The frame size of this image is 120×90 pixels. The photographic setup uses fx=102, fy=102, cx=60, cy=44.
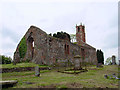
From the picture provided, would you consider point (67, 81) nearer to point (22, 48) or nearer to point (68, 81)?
point (68, 81)

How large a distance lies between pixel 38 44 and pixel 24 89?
13.5 meters

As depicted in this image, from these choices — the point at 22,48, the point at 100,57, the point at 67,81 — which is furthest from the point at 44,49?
the point at 100,57

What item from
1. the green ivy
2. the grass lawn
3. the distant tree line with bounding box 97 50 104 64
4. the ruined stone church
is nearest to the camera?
the grass lawn

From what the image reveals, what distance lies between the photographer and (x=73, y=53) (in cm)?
2020

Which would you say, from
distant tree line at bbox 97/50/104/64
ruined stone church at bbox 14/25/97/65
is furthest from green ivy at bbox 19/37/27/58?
distant tree line at bbox 97/50/104/64

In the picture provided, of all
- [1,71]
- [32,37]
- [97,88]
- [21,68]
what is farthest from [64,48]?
[97,88]

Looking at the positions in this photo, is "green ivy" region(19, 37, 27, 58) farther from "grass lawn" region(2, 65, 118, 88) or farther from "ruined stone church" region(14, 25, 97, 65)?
"grass lawn" region(2, 65, 118, 88)

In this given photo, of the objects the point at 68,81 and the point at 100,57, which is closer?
the point at 68,81

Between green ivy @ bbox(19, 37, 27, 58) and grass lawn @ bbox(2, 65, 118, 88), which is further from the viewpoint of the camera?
green ivy @ bbox(19, 37, 27, 58)

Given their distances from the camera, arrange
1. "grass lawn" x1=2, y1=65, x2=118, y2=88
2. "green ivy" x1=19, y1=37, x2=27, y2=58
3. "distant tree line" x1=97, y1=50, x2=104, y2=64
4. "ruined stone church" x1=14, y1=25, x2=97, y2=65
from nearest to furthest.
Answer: "grass lawn" x1=2, y1=65, x2=118, y2=88 < "ruined stone church" x1=14, y1=25, x2=97, y2=65 < "green ivy" x1=19, y1=37, x2=27, y2=58 < "distant tree line" x1=97, y1=50, x2=104, y2=64

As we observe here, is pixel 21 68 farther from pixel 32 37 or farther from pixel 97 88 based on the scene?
pixel 97 88

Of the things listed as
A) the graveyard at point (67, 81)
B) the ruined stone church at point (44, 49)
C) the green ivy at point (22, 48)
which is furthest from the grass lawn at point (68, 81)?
the green ivy at point (22, 48)

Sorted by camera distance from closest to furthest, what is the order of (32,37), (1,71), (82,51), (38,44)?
(1,71)
(38,44)
(32,37)
(82,51)

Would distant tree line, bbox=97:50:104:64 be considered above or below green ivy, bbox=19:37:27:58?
below
